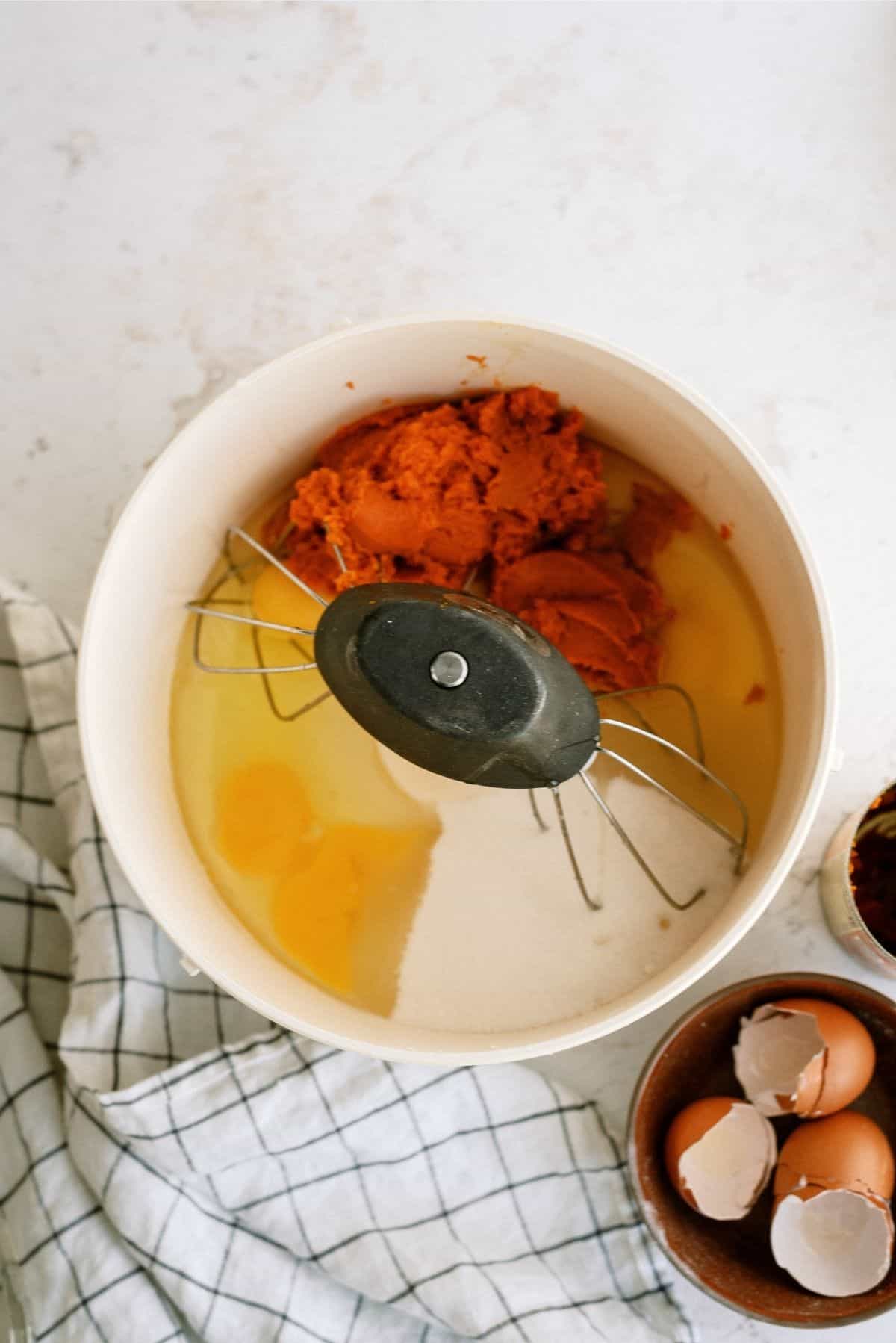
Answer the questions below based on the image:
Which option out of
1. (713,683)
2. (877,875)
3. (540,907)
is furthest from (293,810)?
(877,875)

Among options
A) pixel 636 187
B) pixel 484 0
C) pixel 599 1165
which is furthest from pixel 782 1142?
pixel 484 0

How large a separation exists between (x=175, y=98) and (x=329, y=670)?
1.71ft

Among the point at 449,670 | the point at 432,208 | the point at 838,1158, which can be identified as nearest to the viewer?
the point at 449,670

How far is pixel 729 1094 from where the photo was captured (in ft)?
2.39

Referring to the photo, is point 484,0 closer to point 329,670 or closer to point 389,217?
point 389,217

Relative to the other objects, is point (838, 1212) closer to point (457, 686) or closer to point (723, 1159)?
point (723, 1159)

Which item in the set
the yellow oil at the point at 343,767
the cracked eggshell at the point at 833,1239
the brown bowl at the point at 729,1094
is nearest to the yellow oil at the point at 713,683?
the yellow oil at the point at 343,767

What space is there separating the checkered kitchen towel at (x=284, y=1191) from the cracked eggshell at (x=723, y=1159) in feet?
0.24

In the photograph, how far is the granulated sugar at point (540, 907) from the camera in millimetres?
672

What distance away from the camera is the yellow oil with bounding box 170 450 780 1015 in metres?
0.69

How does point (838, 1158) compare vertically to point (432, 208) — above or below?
below

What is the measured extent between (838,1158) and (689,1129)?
0.09 meters

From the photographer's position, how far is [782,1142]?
715mm

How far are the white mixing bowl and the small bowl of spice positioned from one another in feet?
0.26
